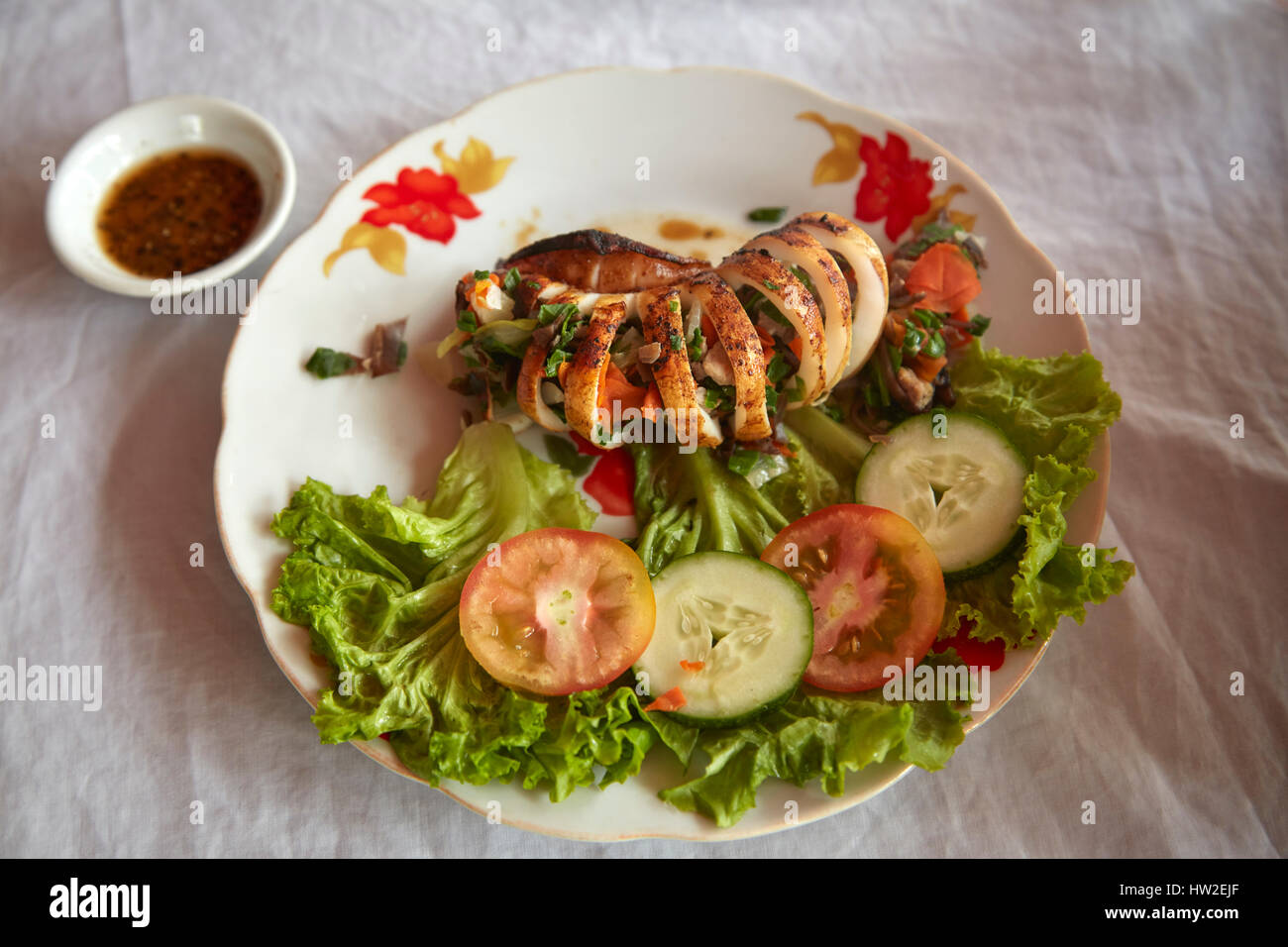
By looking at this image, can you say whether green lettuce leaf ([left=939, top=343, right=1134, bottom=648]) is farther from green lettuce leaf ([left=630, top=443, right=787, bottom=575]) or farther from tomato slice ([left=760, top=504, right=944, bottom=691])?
green lettuce leaf ([left=630, top=443, right=787, bottom=575])

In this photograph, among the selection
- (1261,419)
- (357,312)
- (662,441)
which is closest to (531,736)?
(662,441)

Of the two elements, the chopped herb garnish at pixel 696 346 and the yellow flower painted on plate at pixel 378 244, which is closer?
the chopped herb garnish at pixel 696 346

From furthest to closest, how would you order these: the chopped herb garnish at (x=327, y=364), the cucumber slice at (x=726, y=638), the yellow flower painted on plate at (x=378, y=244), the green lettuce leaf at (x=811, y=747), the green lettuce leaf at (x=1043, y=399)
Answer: the yellow flower painted on plate at (x=378, y=244)
the chopped herb garnish at (x=327, y=364)
the green lettuce leaf at (x=1043, y=399)
the cucumber slice at (x=726, y=638)
the green lettuce leaf at (x=811, y=747)

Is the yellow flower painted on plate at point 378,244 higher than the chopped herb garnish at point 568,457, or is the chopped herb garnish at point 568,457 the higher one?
the yellow flower painted on plate at point 378,244

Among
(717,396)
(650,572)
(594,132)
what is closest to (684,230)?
(594,132)

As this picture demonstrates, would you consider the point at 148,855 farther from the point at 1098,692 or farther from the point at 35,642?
the point at 1098,692
